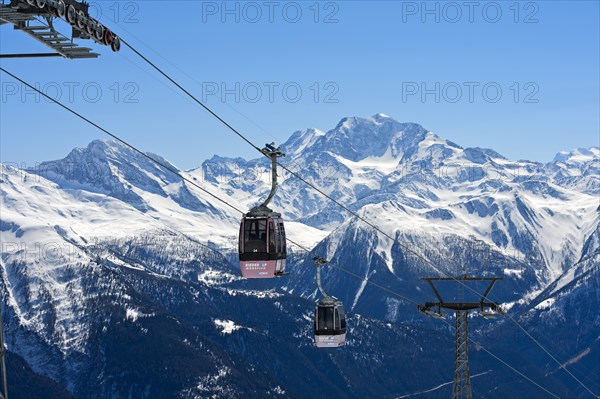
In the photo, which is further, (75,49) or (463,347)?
(463,347)

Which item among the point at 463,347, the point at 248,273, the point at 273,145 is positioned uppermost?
the point at 273,145

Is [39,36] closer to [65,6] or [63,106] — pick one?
[65,6]

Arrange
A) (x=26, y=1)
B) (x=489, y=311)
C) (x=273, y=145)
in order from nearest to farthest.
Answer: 1. (x=26, y=1)
2. (x=273, y=145)
3. (x=489, y=311)

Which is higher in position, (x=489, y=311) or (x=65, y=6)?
(x=65, y=6)

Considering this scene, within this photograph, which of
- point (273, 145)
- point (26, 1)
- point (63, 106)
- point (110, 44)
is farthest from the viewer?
point (273, 145)

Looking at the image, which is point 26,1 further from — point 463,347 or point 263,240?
point 463,347

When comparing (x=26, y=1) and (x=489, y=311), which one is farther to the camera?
(x=489, y=311)

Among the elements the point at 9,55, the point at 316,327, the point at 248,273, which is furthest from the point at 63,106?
the point at 316,327

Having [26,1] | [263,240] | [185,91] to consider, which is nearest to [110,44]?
[26,1]

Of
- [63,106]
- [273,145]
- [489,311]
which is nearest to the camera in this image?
[63,106]
